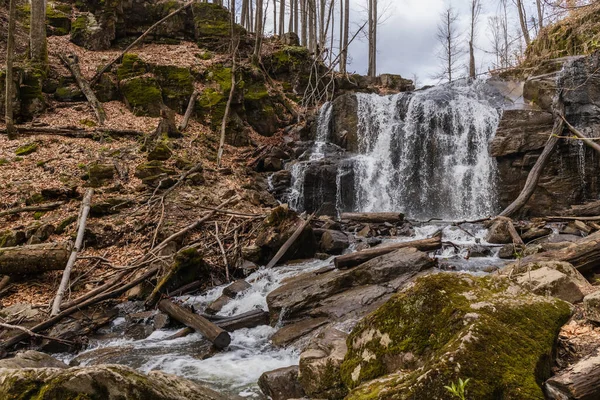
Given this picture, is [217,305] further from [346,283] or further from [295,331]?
[346,283]

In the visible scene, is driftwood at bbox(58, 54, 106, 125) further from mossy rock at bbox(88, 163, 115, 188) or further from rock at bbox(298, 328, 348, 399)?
rock at bbox(298, 328, 348, 399)

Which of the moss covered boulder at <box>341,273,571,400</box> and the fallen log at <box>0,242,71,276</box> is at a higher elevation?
the moss covered boulder at <box>341,273,571,400</box>

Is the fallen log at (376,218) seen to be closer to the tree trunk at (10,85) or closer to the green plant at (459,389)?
the green plant at (459,389)

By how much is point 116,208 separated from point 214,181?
3.33 metres

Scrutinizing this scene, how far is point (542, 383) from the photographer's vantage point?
2.38 m

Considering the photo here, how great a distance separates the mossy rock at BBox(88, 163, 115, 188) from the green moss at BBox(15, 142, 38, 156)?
7.07 feet

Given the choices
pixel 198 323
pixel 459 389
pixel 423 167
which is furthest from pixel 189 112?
pixel 459 389

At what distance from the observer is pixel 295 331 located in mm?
5793

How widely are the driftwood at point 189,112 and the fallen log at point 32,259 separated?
8485 millimetres

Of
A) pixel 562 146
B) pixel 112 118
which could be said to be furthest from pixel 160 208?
pixel 562 146

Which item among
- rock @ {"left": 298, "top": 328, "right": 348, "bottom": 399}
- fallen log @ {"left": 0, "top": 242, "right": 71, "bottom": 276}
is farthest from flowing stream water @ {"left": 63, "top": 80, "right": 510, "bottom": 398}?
rock @ {"left": 298, "top": 328, "right": 348, "bottom": 399}

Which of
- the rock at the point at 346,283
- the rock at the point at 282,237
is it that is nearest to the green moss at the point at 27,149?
the rock at the point at 282,237

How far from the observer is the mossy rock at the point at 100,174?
1065 centimetres

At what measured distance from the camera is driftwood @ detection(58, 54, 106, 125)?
1427 centimetres
